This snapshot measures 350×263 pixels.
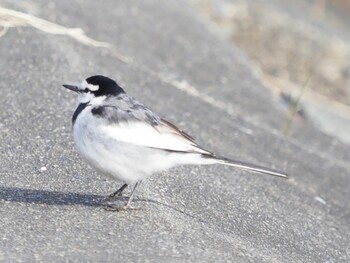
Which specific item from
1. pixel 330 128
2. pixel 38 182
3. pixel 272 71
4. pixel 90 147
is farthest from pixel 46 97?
pixel 272 71

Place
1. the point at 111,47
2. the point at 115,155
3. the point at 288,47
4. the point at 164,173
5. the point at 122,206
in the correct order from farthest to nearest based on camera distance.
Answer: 1. the point at 288,47
2. the point at 111,47
3. the point at 164,173
4. the point at 122,206
5. the point at 115,155

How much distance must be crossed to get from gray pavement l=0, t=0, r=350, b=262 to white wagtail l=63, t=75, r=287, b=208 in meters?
0.33

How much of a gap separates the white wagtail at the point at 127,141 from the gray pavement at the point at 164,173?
0.33m

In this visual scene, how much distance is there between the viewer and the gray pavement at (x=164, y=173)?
223 inches

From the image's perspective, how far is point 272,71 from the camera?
1336 centimetres

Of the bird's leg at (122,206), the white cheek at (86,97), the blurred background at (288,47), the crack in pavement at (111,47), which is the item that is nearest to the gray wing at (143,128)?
the white cheek at (86,97)

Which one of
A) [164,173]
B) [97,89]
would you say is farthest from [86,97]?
[164,173]

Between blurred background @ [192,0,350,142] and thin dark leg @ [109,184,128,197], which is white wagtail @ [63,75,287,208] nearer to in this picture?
thin dark leg @ [109,184,128,197]

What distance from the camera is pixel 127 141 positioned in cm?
587

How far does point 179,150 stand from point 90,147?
54 centimetres

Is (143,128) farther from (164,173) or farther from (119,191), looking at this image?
(164,173)

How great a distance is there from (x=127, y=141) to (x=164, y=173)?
1.20 m

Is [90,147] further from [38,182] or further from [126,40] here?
[126,40]

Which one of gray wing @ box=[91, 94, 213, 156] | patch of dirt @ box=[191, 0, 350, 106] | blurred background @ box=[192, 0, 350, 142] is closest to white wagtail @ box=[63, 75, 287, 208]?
gray wing @ box=[91, 94, 213, 156]
